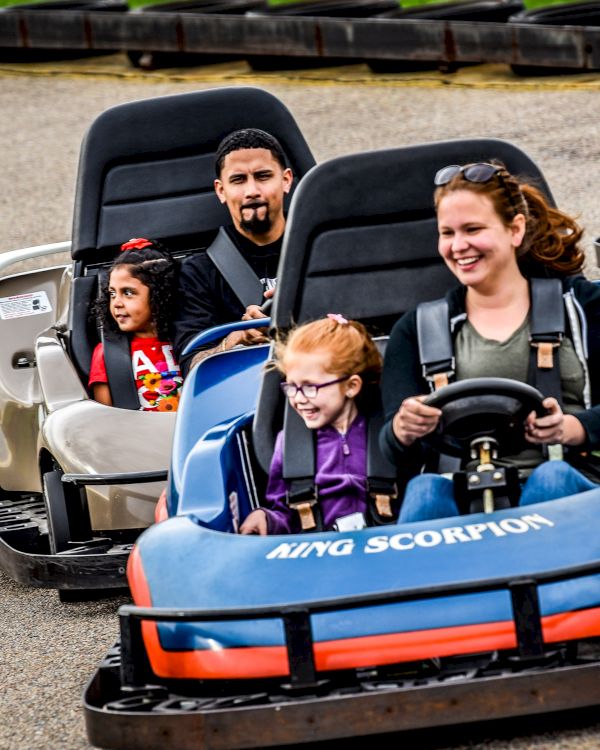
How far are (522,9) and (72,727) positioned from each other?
10.9 meters

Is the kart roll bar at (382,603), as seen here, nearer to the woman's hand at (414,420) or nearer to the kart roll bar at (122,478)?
A: the woman's hand at (414,420)

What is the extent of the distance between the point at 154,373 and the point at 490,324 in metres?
1.85

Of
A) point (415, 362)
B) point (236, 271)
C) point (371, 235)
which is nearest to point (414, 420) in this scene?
point (415, 362)

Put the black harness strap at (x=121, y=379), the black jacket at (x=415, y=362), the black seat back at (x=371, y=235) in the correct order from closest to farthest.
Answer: the black jacket at (x=415, y=362) < the black seat back at (x=371, y=235) < the black harness strap at (x=121, y=379)

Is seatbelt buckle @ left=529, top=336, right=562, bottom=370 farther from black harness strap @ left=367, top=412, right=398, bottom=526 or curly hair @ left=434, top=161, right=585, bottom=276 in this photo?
black harness strap @ left=367, top=412, right=398, bottom=526

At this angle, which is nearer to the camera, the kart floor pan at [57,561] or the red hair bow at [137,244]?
the kart floor pan at [57,561]

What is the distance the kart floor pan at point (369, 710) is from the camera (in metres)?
3.36

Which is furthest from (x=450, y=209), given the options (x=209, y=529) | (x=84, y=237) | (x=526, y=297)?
(x=84, y=237)

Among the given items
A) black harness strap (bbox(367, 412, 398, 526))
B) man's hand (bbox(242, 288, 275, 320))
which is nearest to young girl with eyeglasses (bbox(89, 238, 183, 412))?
man's hand (bbox(242, 288, 275, 320))

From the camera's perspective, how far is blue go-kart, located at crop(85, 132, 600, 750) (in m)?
3.38

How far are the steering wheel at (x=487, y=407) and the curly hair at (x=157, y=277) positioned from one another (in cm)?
195

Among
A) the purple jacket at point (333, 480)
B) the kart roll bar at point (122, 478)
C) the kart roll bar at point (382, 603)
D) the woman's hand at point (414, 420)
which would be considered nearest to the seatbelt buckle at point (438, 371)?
the woman's hand at point (414, 420)

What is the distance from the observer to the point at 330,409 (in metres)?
4.00

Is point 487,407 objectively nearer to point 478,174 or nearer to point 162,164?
point 478,174
